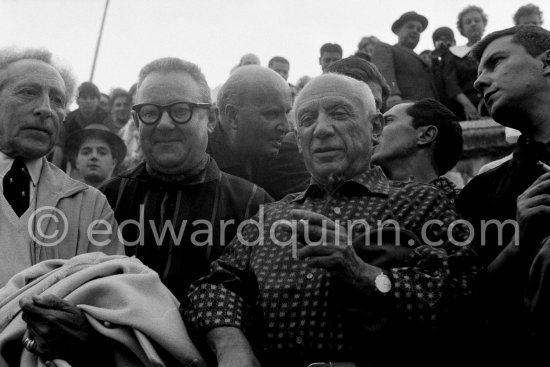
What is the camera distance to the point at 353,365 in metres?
2.55

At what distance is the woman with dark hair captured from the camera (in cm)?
745

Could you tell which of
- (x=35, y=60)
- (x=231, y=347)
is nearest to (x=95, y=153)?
(x=35, y=60)

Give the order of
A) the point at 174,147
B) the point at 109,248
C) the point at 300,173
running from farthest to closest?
1. the point at 300,173
2. the point at 174,147
3. the point at 109,248

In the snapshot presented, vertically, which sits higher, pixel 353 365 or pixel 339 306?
pixel 339 306

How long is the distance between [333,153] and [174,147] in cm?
82

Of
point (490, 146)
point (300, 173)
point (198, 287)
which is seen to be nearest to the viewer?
point (198, 287)

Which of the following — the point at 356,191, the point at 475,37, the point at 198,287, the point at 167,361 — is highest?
the point at 475,37

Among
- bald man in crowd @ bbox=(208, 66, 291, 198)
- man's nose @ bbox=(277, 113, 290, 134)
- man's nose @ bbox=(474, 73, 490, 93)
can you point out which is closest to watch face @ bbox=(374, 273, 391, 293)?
man's nose @ bbox=(474, 73, 490, 93)

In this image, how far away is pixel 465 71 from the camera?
7.50 metres

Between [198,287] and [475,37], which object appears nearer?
[198,287]

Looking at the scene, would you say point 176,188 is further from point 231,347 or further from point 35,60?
point 231,347

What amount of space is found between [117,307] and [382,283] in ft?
3.02

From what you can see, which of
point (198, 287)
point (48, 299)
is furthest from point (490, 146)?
point (48, 299)

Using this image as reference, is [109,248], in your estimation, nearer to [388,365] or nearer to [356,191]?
[356,191]
